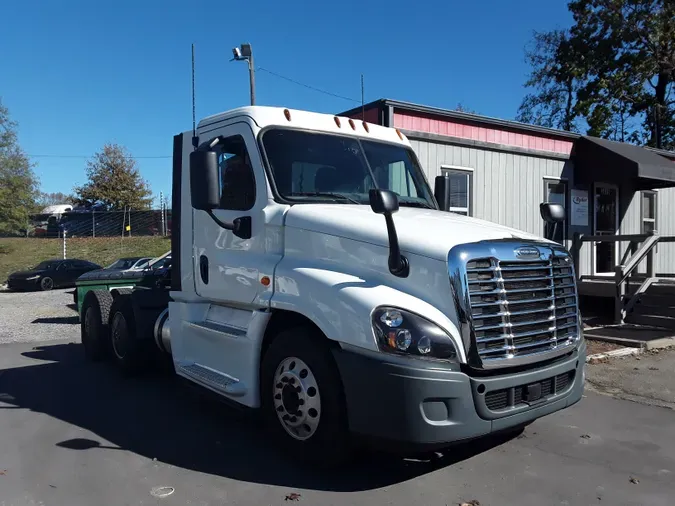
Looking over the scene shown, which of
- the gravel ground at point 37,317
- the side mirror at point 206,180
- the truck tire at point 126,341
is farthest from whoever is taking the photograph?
the gravel ground at point 37,317

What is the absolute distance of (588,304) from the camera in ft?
39.8

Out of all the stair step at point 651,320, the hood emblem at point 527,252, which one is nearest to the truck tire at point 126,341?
the hood emblem at point 527,252

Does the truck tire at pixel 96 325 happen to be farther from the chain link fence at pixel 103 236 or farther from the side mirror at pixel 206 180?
the chain link fence at pixel 103 236

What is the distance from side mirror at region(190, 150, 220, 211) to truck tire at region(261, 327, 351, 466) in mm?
1167

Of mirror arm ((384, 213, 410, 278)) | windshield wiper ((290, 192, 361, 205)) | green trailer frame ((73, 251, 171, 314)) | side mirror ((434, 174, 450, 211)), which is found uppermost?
side mirror ((434, 174, 450, 211))

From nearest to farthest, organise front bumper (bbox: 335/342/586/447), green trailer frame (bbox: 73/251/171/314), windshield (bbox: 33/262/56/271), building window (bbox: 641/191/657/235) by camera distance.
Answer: front bumper (bbox: 335/342/586/447)
green trailer frame (bbox: 73/251/171/314)
building window (bbox: 641/191/657/235)
windshield (bbox: 33/262/56/271)

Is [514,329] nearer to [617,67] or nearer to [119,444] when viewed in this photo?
[119,444]

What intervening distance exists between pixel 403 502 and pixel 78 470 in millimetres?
2370

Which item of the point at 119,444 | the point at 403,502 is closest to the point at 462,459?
the point at 403,502

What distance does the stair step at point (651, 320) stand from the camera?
9.94 m

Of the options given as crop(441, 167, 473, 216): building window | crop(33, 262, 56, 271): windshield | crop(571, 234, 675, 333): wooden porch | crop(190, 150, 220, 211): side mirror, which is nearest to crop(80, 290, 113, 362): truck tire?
crop(190, 150, 220, 211): side mirror

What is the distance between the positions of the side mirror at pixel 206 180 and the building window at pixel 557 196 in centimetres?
908

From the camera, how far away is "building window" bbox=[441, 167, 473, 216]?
34.1 ft

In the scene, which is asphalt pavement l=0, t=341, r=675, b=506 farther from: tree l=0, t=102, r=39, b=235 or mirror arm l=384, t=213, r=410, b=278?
tree l=0, t=102, r=39, b=235
